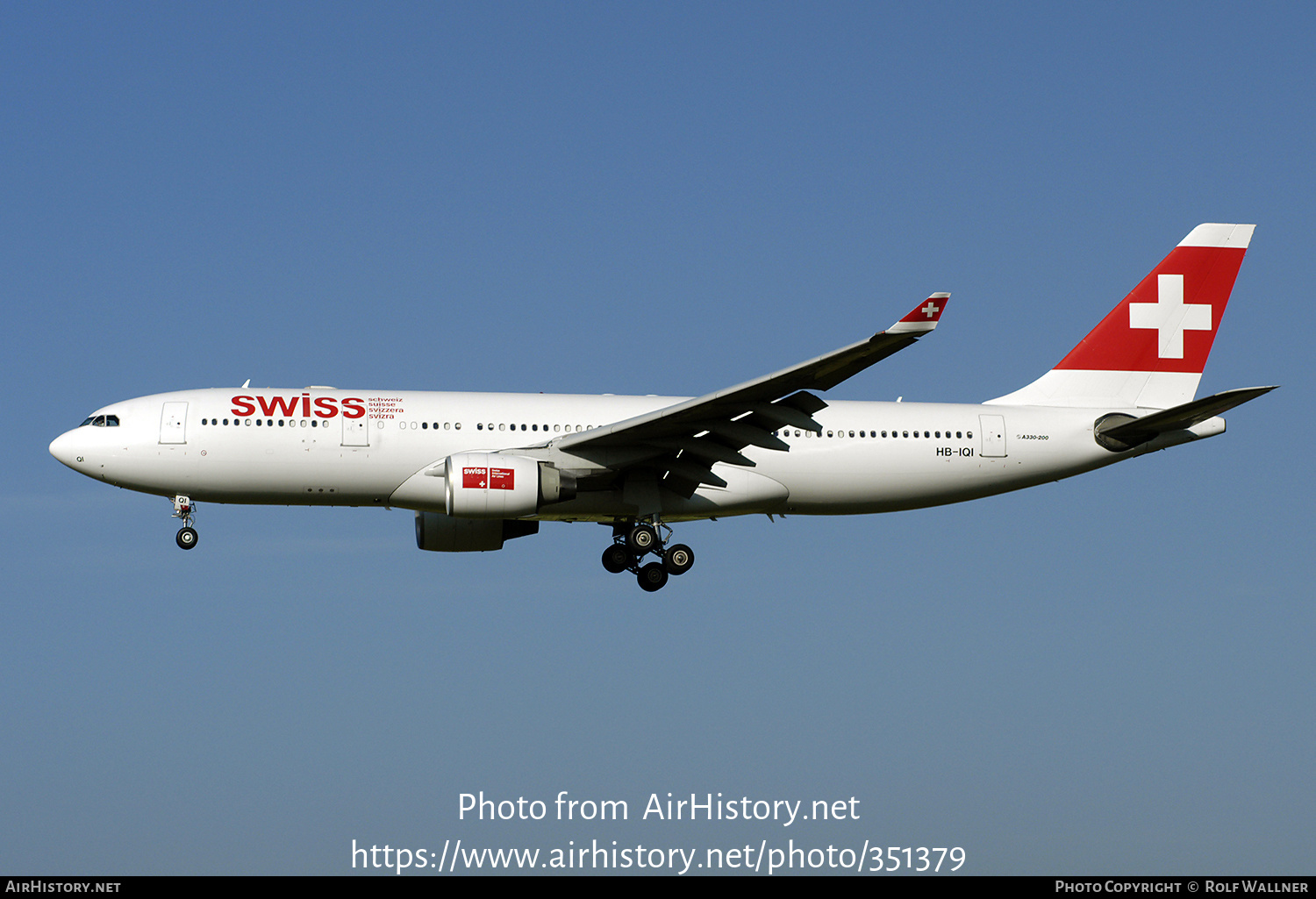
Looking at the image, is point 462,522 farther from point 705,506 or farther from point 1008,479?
point 1008,479

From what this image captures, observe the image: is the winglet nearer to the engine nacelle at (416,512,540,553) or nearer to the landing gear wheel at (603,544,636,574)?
the landing gear wheel at (603,544,636,574)

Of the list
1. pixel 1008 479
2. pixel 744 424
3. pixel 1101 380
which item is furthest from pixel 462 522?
pixel 1101 380

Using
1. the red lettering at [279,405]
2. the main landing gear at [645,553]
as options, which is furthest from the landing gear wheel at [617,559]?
the red lettering at [279,405]

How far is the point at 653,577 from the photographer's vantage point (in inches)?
1184

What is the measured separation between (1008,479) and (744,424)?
718 cm

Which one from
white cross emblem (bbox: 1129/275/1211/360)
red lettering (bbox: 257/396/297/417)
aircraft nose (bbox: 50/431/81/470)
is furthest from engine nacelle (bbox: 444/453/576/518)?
white cross emblem (bbox: 1129/275/1211/360)

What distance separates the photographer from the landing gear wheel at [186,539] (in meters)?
28.3

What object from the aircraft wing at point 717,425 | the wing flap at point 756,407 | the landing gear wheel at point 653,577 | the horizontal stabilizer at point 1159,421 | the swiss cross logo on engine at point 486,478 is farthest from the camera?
the landing gear wheel at point 653,577

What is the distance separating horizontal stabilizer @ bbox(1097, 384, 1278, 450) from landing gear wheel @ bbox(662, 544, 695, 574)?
9.29 meters

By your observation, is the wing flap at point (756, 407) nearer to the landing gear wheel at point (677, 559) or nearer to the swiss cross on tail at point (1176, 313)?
the landing gear wheel at point (677, 559)

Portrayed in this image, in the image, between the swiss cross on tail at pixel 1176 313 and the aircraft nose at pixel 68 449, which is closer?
the aircraft nose at pixel 68 449

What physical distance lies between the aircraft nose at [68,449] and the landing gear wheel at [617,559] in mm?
10792

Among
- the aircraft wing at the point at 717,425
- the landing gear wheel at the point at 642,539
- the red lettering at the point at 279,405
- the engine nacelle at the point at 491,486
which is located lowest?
the landing gear wheel at the point at 642,539

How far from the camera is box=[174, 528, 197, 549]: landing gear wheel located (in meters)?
28.3
